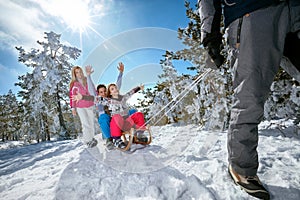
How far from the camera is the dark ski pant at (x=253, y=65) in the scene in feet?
4.26

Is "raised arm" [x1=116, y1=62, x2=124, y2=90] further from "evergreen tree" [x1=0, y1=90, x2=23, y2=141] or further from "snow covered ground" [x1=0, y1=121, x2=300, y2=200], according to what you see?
"evergreen tree" [x1=0, y1=90, x2=23, y2=141]

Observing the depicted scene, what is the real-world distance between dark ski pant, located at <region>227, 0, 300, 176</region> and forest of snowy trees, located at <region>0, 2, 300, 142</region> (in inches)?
32.1

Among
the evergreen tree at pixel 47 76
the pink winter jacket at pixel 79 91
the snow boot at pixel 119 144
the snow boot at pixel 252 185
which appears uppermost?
the evergreen tree at pixel 47 76

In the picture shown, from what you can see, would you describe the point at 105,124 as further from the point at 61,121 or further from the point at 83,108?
the point at 61,121

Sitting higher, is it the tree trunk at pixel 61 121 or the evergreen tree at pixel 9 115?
the evergreen tree at pixel 9 115

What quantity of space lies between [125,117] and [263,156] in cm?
263

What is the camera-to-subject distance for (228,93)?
16.1 feet

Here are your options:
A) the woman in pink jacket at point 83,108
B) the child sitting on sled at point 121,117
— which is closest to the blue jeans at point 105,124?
the child sitting on sled at point 121,117

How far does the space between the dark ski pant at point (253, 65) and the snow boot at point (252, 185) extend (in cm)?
4

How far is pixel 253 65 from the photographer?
1.32 metres

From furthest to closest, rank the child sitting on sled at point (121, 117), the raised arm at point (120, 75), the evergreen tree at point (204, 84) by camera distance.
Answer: the evergreen tree at point (204, 84) < the raised arm at point (120, 75) < the child sitting on sled at point (121, 117)

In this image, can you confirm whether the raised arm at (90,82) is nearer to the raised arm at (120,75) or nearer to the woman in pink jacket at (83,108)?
the woman in pink jacket at (83,108)

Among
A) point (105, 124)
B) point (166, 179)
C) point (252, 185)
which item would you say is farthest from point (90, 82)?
point (252, 185)

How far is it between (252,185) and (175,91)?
6252 mm
